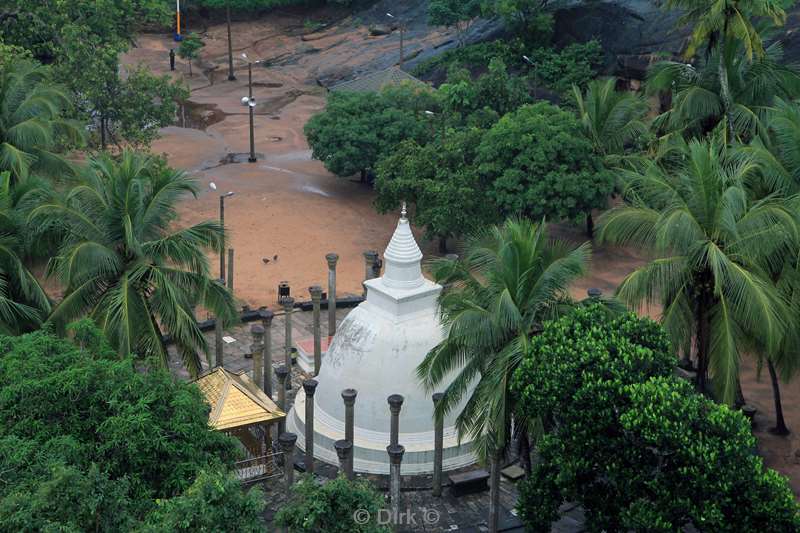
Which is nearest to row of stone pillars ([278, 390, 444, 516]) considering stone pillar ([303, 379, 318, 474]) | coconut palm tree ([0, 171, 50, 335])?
stone pillar ([303, 379, 318, 474])

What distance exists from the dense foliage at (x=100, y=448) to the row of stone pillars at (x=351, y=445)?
14.6 ft

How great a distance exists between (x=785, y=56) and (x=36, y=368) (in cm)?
3995

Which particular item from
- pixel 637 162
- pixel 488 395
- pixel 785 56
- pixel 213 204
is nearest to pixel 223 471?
pixel 488 395

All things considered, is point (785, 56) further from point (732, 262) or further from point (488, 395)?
point (488, 395)

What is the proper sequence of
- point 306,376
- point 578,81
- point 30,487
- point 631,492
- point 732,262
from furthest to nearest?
1. point 578,81
2. point 306,376
3. point 732,262
4. point 631,492
5. point 30,487

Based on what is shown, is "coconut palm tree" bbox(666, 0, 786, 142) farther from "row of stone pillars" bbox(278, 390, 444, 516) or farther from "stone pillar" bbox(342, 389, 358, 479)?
"stone pillar" bbox(342, 389, 358, 479)

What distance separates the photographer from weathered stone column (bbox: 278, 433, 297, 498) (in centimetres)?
2673

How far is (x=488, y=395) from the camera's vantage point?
23562mm

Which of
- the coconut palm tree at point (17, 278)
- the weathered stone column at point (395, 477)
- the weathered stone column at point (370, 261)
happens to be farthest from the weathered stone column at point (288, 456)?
the weathered stone column at point (370, 261)

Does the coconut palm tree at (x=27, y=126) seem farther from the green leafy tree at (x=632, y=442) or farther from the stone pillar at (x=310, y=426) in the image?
the green leafy tree at (x=632, y=442)

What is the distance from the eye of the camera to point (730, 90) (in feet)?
123

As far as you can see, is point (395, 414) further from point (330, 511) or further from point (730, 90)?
point (730, 90)

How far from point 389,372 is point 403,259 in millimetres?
2857

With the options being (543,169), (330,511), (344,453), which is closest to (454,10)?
(543,169)
